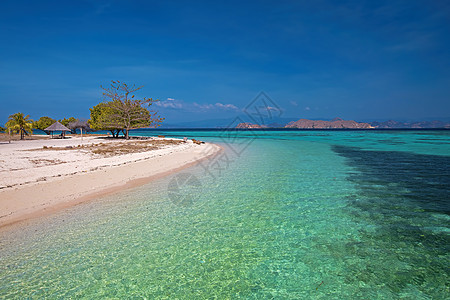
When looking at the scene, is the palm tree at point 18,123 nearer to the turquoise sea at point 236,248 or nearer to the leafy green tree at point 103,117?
the leafy green tree at point 103,117

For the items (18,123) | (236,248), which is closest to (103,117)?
(18,123)

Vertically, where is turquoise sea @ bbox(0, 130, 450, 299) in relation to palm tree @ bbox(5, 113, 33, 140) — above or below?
below

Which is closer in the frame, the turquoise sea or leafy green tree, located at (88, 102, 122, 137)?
the turquoise sea

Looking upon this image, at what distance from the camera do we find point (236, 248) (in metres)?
5.91

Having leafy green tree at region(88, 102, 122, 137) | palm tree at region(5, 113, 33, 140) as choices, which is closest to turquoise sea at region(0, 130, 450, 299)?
leafy green tree at region(88, 102, 122, 137)

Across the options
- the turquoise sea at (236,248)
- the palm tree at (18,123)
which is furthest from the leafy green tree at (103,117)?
the turquoise sea at (236,248)

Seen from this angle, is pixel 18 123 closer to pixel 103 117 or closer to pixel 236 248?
pixel 103 117

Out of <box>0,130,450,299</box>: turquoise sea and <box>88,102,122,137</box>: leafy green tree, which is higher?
<box>88,102,122,137</box>: leafy green tree

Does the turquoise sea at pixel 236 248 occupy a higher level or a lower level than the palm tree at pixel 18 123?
lower

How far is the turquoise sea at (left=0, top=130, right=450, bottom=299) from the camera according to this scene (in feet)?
14.6

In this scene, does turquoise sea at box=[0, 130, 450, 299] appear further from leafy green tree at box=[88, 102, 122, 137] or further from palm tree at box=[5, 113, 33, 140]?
palm tree at box=[5, 113, 33, 140]

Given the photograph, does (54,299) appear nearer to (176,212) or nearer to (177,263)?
(177,263)

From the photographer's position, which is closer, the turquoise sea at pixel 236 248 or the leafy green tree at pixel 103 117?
the turquoise sea at pixel 236 248

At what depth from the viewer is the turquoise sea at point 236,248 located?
445 centimetres
